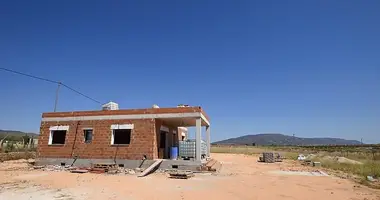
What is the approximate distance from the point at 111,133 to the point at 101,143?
976mm

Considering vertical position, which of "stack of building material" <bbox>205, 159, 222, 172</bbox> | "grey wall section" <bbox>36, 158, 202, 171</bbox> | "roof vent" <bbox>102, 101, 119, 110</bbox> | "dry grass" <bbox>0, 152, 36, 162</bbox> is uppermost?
"roof vent" <bbox>102, 101, 119, 110</bbox>

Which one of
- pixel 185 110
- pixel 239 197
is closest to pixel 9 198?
pixel 239 197

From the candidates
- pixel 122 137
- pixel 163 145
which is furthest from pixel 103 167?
pixel 163 145

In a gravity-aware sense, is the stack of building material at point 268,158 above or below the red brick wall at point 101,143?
below

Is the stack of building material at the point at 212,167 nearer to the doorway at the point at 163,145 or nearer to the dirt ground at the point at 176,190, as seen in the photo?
the doorway at the point at 163,145

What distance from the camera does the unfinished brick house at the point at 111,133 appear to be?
17.2 m

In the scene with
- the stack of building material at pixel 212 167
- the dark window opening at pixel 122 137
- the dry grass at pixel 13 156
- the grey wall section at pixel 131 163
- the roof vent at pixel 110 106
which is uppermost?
the roof vent at pixel 110 106

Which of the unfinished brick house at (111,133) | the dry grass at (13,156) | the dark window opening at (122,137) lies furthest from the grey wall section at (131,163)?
the dry grass at (13,156)

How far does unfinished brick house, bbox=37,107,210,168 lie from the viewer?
17.2 m

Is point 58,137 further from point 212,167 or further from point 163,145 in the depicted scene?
point 212,167

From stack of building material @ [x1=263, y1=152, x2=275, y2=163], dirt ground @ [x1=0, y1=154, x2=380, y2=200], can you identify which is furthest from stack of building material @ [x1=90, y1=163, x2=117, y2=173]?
stack of building material @ [x1=263, y1=152, x2=275, y2=163]

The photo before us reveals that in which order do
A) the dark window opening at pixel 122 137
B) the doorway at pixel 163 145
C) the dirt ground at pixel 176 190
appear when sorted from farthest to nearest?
the dark window opening at pixel 122 137 < the doorway at pixel 163 145 < the dirt ground at pixel 176 190

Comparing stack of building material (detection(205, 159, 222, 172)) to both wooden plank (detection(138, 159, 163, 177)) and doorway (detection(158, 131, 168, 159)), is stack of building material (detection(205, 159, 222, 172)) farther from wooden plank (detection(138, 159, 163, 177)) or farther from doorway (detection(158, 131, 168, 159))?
doorway (detection(158, 131, 168, 159))

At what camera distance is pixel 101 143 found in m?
18.2
